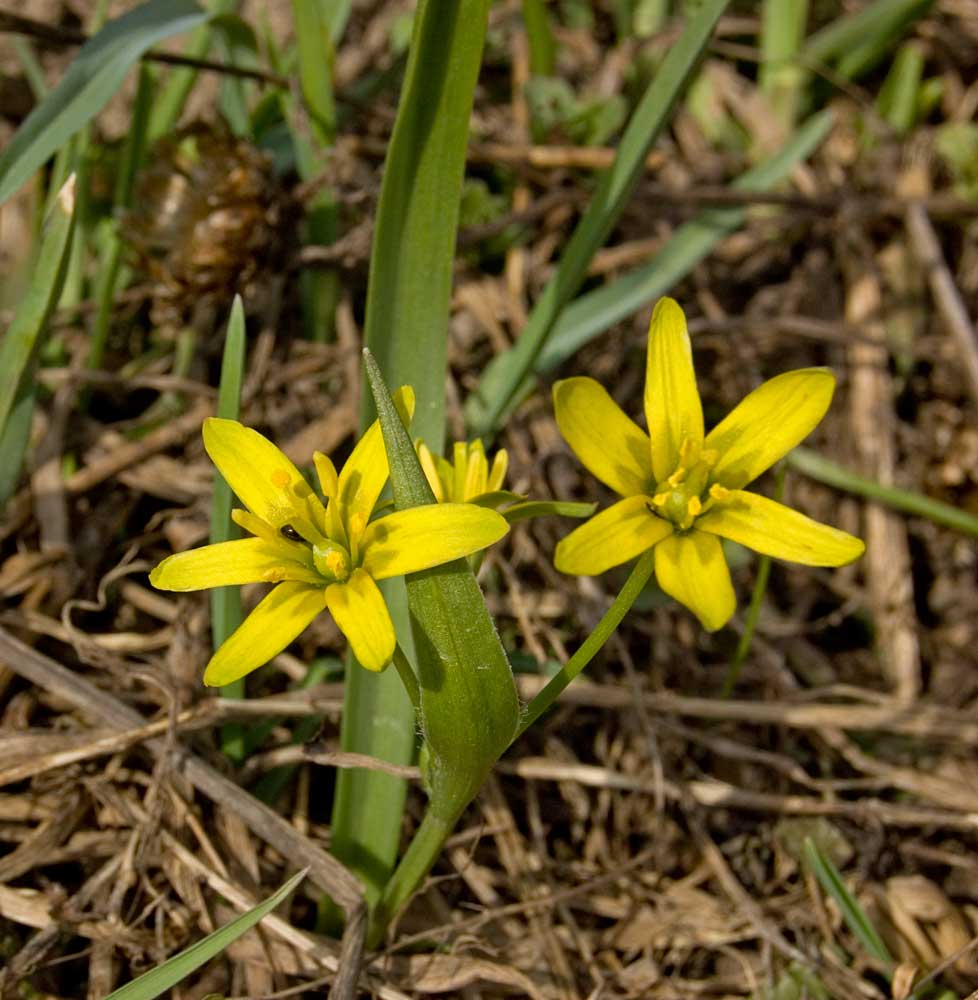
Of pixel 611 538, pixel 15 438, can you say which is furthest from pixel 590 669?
pixel 15 438

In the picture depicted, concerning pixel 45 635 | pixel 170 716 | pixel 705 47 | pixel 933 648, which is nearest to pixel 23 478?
pixel 45 635

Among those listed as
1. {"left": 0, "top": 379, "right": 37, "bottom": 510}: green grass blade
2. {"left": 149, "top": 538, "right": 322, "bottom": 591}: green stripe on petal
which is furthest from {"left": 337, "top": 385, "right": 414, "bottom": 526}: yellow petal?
{"left": 0, "top": 379, "right": 37, "bottom": 510}: green grass blade

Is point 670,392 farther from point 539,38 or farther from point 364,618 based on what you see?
point 539,38

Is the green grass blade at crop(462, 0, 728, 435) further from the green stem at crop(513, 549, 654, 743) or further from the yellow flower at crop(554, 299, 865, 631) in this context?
the green stem at crop(513, 549, 654, 743)

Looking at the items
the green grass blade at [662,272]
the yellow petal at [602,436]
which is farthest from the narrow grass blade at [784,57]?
the yellow petal at [602,436]

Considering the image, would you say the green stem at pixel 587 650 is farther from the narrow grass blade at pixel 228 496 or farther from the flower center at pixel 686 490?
the narrow grass blade at pixel 228 496
